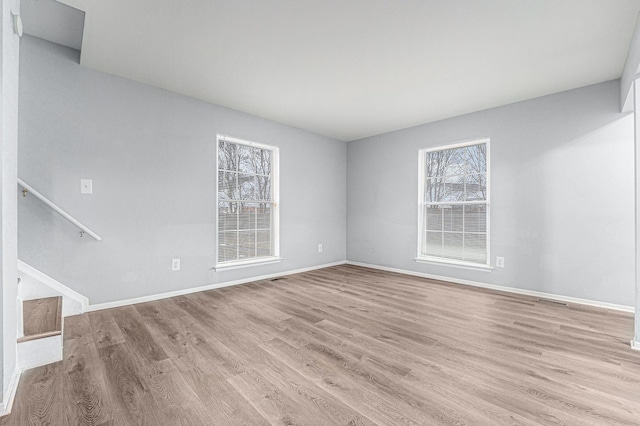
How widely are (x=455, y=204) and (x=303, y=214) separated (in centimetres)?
248

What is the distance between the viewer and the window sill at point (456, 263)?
3.89m

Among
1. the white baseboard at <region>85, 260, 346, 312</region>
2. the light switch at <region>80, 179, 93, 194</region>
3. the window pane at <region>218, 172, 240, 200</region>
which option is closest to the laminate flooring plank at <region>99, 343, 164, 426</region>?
the white baseboard at <region>85, 260, 346, 312</region>

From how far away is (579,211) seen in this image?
10.5 feet

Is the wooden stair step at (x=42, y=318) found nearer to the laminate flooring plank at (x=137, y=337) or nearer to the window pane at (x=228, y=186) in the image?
the laminate flooring plank at (x=137, y=337)

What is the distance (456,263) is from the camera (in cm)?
415

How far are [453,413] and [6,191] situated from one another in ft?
8.65

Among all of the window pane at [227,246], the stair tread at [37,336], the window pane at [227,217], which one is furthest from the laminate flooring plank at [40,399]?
the window pane at [227,217]

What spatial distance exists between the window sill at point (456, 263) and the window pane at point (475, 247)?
0.09 meters

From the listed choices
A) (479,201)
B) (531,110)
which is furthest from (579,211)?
(531,110)

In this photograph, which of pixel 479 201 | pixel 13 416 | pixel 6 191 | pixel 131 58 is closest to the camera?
pixel 13 416

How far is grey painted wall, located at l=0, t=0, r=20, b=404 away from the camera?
4.59ft

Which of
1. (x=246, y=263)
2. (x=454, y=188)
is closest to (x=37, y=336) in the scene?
(x=246, y=263)

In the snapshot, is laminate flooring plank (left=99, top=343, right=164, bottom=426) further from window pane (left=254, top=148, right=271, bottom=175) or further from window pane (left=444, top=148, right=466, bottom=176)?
window pane (left=444, top=148, right=466, bottom=176)

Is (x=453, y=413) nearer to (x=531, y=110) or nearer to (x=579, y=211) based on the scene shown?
(x=579, y=211)
